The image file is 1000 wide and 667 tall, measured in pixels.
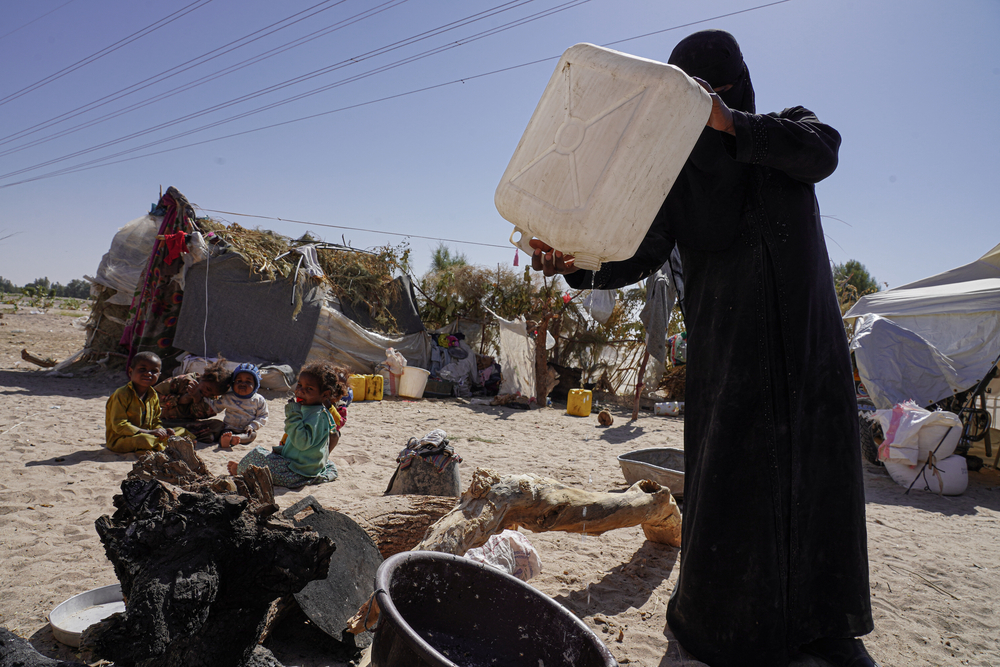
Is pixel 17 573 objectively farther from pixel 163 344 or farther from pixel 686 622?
pixel 163 344

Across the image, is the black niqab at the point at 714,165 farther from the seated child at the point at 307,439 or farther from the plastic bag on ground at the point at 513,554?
the seated child at the point at 307,439

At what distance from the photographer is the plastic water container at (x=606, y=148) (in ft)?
4.78

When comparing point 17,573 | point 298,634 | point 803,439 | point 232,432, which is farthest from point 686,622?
point 232,432

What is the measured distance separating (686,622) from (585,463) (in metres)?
4.06

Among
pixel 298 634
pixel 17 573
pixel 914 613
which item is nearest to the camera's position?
pixel 298 634

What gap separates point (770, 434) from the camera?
177cm

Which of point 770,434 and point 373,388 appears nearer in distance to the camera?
point 770,434

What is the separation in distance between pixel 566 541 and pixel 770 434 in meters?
1.86

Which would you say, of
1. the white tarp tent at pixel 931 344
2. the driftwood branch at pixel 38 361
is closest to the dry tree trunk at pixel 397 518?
the white tarp tent at pixel 931 344

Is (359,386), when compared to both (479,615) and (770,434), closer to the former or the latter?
(479,615)

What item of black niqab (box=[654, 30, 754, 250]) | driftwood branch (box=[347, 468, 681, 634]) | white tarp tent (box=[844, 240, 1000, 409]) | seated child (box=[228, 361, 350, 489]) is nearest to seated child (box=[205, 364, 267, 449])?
seated child (box=[228, 361, 350, 489])

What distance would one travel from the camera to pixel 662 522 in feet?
10.4

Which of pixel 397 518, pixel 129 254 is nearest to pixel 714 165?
pixel 397 518

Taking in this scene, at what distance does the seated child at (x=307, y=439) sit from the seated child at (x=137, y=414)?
3.63 ft
